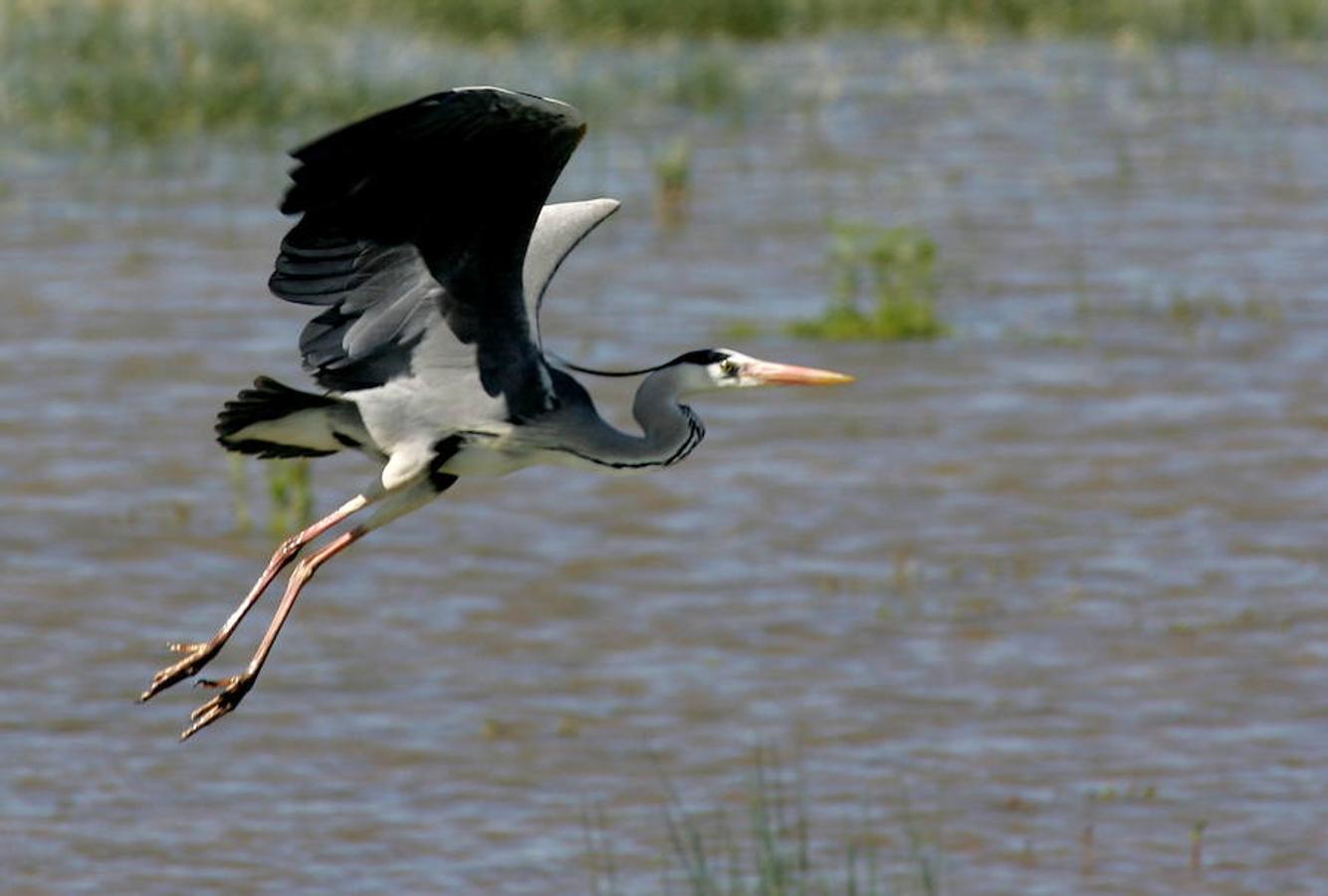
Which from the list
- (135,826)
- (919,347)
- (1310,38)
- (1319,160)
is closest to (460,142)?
(135,826)

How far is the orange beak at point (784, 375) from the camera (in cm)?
633

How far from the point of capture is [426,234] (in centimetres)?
608

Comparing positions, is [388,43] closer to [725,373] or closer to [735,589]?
[735,589]

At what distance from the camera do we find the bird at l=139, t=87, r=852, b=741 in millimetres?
6043

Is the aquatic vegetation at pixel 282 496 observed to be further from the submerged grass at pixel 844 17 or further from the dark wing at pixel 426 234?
the submerged grass at pixel 844 17

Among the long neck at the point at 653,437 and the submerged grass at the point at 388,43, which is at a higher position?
the long neck at the point at 653,437

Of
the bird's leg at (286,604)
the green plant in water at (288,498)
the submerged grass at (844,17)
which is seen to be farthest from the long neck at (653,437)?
the submerged grass at (844,17)

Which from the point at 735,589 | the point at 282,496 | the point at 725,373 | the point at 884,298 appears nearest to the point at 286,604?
the point at 725,373

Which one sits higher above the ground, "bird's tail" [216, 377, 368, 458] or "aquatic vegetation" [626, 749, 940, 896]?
"bird's tail" [216, 377, 368, 458]

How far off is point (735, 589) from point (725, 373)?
3.64m

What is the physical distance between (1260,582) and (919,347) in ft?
11.9

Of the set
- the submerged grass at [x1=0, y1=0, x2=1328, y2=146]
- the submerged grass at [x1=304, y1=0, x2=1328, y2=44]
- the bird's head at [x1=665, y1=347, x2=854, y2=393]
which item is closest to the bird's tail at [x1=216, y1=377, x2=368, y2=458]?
the bird's head at [x1=665, y1=347, x2=854, y2=393]

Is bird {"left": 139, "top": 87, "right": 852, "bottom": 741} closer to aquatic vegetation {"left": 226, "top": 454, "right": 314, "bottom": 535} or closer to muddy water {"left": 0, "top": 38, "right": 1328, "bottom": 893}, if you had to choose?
muddy water {"left": 0, "top": 38, "right": 1328, "bottom": 893}

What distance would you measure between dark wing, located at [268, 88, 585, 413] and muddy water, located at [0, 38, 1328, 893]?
1.41 meters
